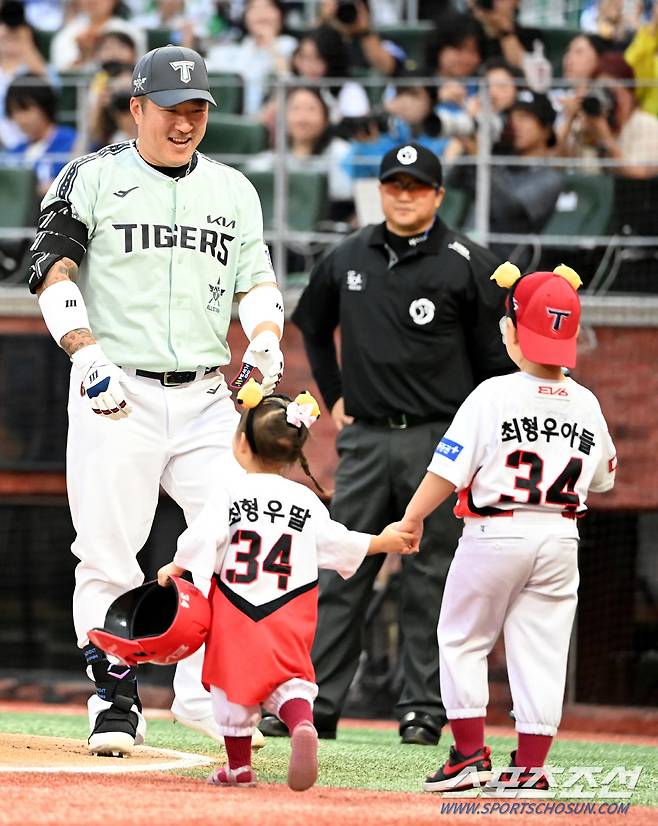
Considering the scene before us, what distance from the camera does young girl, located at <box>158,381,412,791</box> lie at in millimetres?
4461

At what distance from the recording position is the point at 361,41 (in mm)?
11242

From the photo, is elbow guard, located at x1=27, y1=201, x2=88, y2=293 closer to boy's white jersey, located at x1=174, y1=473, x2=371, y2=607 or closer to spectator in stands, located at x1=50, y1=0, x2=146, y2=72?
boy's white jersey, located at x1=174, y1=473, x2=371, y2=607

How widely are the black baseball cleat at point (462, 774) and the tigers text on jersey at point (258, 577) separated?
1.58 feet

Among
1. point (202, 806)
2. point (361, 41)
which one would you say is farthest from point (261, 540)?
point (361, 41)

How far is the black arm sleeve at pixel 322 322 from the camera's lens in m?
7.05

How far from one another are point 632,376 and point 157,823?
6793 mm

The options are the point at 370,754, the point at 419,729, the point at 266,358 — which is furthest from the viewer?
the point at 419,729

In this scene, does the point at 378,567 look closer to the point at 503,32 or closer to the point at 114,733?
the point at 114,733

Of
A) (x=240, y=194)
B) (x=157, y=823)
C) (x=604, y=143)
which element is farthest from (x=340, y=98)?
(x=157, y=823)

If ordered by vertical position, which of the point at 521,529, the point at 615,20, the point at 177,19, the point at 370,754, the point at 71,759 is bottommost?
the point at 370,754

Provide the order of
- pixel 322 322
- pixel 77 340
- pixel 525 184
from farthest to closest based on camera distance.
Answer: pixel 525 184 < pixel 322 322 < pixel 77 340

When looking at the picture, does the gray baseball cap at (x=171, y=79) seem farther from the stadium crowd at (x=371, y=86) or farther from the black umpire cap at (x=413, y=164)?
the stadium crowd at (x=371, y=86)

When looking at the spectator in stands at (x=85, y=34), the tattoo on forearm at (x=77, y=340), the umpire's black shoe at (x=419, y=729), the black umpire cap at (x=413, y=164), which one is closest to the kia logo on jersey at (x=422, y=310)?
the black umpire cap at (x=413, y=164)

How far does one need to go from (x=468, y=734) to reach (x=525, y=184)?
5460mm
